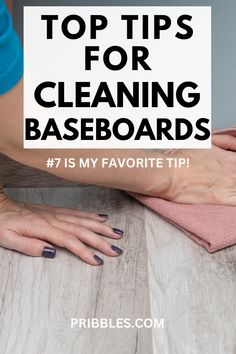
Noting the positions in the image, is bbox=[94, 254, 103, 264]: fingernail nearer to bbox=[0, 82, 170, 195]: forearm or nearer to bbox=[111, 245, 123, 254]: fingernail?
bbox=[111, 245, 123, 254]: fingernail

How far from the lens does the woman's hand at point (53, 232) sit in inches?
46.1

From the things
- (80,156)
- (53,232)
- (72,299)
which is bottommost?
(72,299)

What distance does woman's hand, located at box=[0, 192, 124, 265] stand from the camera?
3.84 feet

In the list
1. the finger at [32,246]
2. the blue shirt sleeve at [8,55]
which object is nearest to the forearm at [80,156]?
Result: the blue shirt sleeve at [8,55]

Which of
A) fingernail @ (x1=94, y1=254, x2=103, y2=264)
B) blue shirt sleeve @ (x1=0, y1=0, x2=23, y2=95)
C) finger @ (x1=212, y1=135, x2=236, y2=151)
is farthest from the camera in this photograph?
finger @ (x1=212, y1=135, x2=236, y2=151)

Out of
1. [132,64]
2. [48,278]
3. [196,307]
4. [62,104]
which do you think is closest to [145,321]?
[196,307]

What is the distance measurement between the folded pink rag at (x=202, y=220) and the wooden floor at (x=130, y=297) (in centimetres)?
2

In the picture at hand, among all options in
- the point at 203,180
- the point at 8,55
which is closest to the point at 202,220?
the point at 203,180

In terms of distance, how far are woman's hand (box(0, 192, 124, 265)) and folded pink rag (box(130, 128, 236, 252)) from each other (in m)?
0.10


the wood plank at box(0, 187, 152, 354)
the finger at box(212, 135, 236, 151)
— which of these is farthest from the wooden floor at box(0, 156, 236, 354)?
the finger at box(212, 135, 236, 151)

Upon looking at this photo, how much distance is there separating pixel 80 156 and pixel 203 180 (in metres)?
0.28

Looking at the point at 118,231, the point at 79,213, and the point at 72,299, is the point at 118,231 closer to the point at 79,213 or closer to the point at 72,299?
the point at 79,213

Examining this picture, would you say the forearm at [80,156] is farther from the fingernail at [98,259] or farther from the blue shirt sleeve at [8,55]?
the fingernail at [98,259]

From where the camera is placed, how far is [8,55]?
3.33 ft
